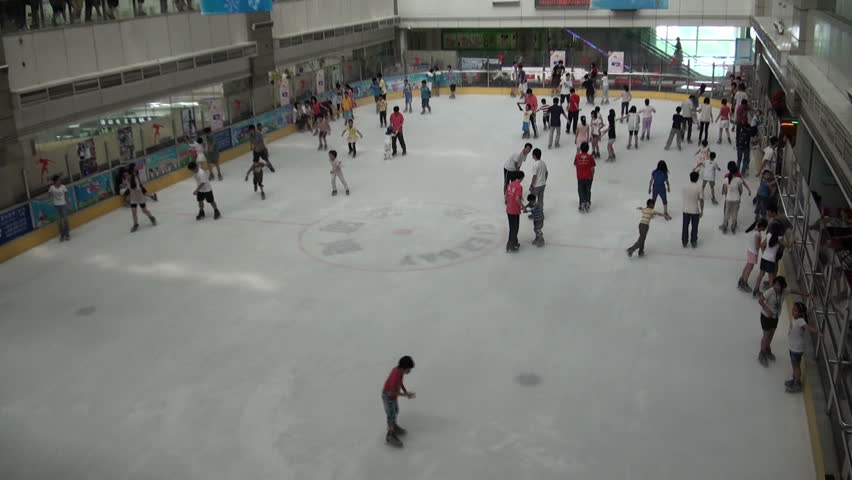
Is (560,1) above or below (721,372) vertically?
above

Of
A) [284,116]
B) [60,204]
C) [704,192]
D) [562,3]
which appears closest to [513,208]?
[704,192]

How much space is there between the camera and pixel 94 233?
16.7 metres

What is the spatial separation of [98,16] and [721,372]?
1539cm

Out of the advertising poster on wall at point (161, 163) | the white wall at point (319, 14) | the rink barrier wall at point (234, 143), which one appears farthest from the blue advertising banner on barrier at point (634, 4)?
the advertising poster on wall at point (161, 163)

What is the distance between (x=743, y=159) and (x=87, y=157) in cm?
1566

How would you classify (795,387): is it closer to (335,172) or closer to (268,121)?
(335,172)

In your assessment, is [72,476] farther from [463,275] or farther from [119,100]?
[119,100]

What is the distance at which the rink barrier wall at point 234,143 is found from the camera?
15.9 m

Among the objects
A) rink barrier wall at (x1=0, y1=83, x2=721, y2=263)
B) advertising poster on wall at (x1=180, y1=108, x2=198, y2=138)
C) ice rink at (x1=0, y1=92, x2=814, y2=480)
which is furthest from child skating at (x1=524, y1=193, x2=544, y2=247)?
advertising poster on wall at (x1=180, y1=108, x2=198, y2=138)

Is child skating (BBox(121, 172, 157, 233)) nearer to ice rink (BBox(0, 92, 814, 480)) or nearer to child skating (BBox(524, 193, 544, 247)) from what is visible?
ice rink (BBox(0, 92, 814, 480))

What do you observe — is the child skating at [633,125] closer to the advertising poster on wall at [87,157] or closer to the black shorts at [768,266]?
the black shorts at [768,266]

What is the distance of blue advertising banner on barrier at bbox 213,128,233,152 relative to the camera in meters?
23.0

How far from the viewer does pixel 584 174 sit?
53.8 feet

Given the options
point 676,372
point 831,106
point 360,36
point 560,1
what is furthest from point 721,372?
point 560,1
